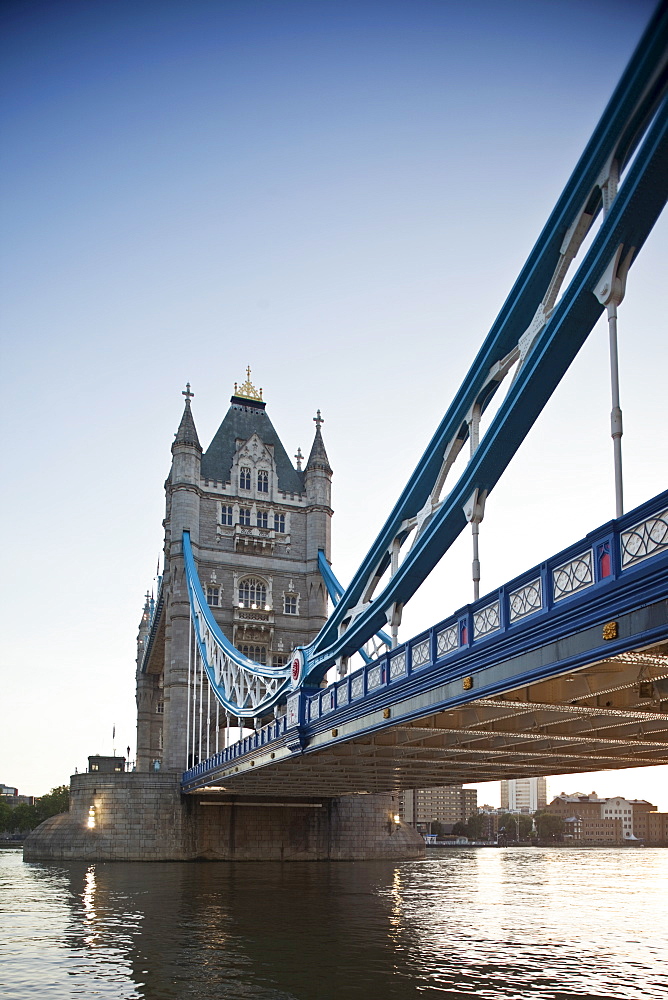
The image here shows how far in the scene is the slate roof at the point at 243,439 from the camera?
71.0 meters

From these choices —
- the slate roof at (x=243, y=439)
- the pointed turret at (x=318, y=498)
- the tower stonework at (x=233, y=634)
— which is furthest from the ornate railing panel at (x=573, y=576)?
the slate roof at (x=243, y=439)

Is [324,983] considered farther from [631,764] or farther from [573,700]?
[631,764]

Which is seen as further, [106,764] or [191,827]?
[106,764]

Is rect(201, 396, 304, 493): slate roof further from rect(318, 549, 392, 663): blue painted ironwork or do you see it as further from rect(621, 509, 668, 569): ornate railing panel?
rect(621, 509, 668, 569): ornate railing panel

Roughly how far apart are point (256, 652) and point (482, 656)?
51.2 m

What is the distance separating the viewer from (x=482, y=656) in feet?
55.1

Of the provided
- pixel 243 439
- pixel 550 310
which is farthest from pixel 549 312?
pixel 243 439

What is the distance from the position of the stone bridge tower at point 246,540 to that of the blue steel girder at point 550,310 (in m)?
42.0

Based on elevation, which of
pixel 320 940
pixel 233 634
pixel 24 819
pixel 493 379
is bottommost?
pixel 24 819

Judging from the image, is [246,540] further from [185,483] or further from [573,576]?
[573,576]

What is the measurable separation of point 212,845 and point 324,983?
38.3 metres

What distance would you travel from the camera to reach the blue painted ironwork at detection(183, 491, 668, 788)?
12023 mm

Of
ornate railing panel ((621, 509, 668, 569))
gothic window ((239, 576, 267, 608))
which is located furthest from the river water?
gothic window ((239, 576, 267, 608))

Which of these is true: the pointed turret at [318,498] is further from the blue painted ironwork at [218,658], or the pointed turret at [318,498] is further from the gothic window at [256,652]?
the blue painted ironwork at [218,658]
